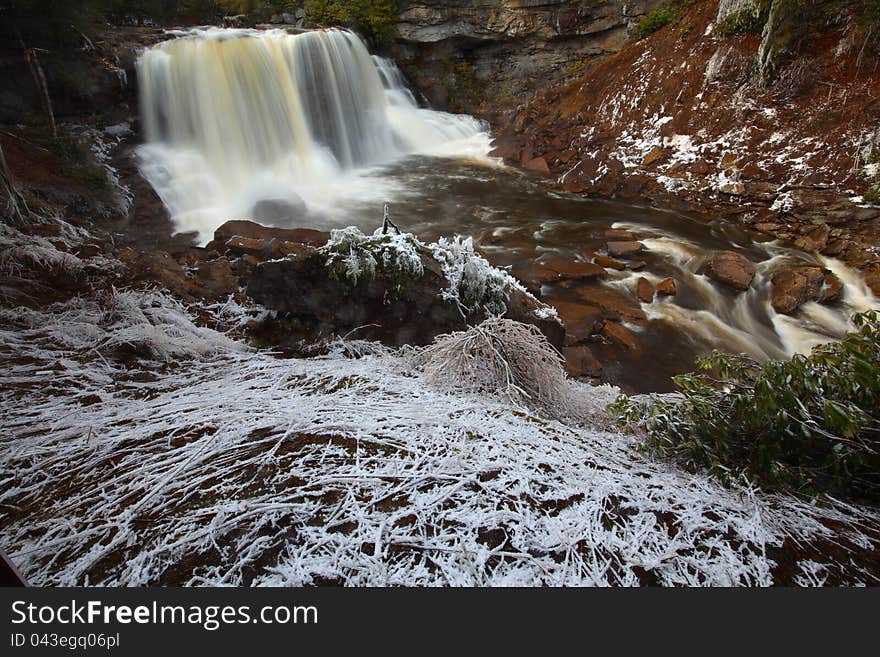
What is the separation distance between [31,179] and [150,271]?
5.79 m

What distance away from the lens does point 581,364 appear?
236 inches

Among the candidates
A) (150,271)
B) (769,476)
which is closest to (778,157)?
(769,476)

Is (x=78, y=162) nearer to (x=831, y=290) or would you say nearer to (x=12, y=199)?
(x=12, y=199)

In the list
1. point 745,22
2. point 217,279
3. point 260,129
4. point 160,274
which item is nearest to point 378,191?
point 260,129

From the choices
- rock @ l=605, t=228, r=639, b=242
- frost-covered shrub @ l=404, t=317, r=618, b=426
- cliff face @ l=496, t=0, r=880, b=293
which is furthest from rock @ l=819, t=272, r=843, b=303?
frost-covered shrub @ l=404, t=317, r=618, b=426

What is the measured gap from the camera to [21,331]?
3312mm

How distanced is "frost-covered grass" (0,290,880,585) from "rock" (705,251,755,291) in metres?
6.90

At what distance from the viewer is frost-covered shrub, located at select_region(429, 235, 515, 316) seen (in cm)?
446

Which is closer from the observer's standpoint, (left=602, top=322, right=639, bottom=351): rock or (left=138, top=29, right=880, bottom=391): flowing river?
(left=602, top=322, right=639, bottom=351): rock

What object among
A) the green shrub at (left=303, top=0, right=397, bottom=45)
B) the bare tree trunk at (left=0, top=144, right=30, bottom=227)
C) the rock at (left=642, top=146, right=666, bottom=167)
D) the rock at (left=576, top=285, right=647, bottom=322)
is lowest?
the rock at (left=576, top=285, right=647, bottom=322)

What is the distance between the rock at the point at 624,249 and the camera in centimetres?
888

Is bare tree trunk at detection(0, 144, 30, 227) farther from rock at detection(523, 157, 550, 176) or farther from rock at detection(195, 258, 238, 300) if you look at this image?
rock at detection(523, 157, 550, 176)

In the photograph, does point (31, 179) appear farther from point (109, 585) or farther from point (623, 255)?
point (623, 255)

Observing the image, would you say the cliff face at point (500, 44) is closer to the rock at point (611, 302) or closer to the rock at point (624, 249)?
the rock at point (624, 249)
